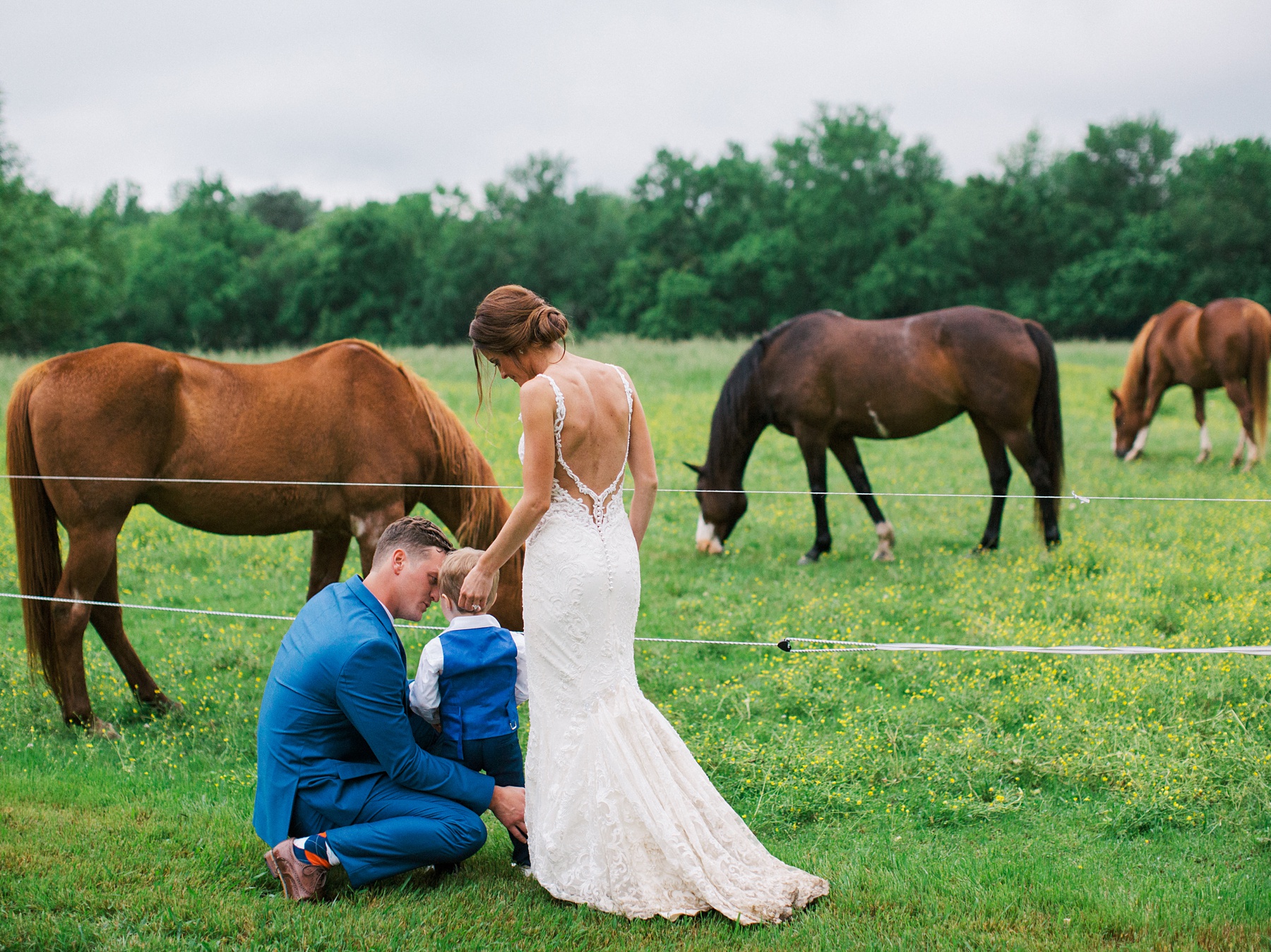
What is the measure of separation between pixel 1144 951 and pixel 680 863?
1499 mm

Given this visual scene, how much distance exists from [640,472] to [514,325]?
0.77 meters

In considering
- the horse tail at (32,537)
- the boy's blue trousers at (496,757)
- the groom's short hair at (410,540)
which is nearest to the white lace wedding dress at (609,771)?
the boy's blue trousers at (496,757)

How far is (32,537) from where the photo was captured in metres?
5.31

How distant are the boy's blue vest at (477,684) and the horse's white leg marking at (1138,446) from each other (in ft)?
46.4

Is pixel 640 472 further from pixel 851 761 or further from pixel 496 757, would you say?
pixel 851 761

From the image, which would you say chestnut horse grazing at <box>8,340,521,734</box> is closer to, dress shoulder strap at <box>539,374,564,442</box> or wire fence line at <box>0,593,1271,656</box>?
wire fence line at <box>0,593,1271,656</box>

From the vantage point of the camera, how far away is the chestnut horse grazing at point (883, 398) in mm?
9133

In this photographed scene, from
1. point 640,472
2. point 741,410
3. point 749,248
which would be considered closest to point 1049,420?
point 741,410

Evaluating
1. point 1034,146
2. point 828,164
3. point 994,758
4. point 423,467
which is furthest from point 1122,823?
point 1034,146

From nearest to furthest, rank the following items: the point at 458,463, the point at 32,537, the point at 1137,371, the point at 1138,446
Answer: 1. the point at 32,537
2. the point at 458,463
3. the point at 1138,446
4. the point at 1137,371

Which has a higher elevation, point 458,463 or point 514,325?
point 514,325

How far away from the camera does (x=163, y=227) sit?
199ft

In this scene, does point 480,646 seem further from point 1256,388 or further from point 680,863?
point 1256,388

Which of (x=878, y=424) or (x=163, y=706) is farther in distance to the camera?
(x=878, y=424)
